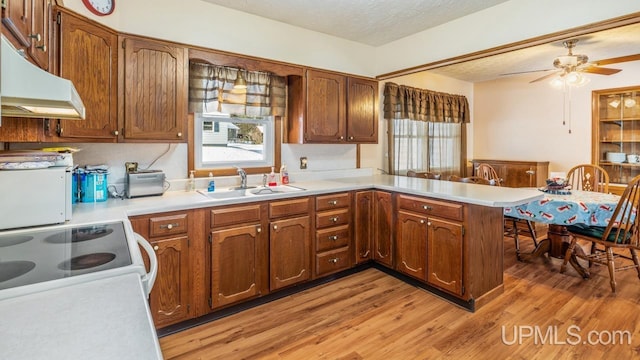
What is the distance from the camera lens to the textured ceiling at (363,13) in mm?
2789

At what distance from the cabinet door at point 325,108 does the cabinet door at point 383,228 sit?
2.54ft

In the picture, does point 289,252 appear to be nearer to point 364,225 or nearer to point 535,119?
point 364,225

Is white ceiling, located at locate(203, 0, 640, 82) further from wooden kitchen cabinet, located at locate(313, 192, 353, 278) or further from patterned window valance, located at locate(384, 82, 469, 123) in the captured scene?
wooden kitchen cabinet, located at locate(313, 192, 353, 278)

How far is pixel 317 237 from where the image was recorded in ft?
9.50

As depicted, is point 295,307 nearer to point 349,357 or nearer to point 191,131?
point 349,357

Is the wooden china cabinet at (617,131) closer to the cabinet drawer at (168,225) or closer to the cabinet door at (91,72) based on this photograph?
the cabinet drawer at (168,225)

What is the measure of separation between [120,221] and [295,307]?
146cm

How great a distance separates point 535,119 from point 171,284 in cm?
556

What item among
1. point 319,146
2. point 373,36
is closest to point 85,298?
point 319,146

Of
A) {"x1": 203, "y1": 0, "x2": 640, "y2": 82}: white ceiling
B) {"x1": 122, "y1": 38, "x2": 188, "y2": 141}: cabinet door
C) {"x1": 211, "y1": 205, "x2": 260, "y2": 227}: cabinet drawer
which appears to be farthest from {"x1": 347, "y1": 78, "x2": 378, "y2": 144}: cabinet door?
{"x1": 122, "y1": 38, "x2": 188, "y2": 141}: cabinet door

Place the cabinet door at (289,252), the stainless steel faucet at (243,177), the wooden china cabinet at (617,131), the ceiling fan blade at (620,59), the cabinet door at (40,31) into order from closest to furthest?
the cabinet door at (40,31), the cabinet door at (289,252), the stainless steel faucet at (243,177), the ceiling fan blade at (620,59), the wooden china cabinet at (617,131)

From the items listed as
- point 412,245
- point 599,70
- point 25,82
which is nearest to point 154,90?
point 25,82

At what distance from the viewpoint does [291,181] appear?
3.45 m

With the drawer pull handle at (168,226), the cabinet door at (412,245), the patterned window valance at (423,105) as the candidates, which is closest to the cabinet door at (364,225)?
the cabinet door at (412,245)
